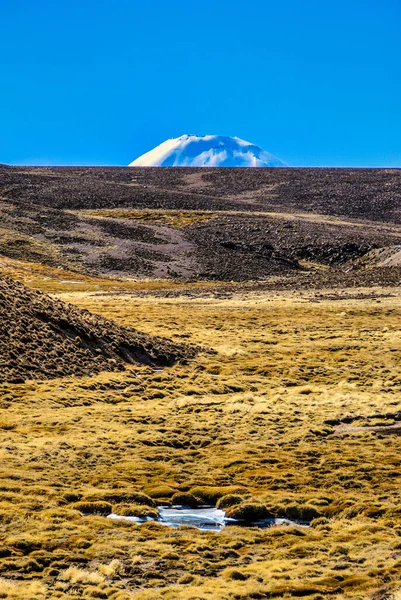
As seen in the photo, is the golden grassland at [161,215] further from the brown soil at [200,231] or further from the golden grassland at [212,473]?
the golden grassland at [212,473]

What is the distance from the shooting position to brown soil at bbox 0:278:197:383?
42.0m

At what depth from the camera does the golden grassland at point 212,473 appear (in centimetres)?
1727

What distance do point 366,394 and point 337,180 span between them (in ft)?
539

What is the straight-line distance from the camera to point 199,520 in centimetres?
2200

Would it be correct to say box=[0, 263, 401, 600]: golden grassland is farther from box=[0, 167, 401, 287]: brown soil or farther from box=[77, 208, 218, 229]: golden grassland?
box=[77, 208, 218, 229]: golden grassland

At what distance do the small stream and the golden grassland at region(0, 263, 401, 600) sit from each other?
490 millimetres

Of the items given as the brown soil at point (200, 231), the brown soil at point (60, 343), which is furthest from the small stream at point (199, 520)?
the brown soil at point (200, 231)

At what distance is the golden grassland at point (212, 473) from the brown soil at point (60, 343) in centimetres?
158

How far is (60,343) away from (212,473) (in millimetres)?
21337

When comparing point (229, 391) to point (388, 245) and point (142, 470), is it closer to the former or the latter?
point (142, 470)

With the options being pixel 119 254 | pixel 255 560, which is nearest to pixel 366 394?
pixel 255 560

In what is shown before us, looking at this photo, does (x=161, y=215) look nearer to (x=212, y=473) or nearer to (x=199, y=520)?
(x=212, y=473)

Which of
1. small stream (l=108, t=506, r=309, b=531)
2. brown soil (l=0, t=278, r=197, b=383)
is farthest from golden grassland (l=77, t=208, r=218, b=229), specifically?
small stream (l=108, t=506, r=309, b=531)

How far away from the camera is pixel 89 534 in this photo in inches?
776
